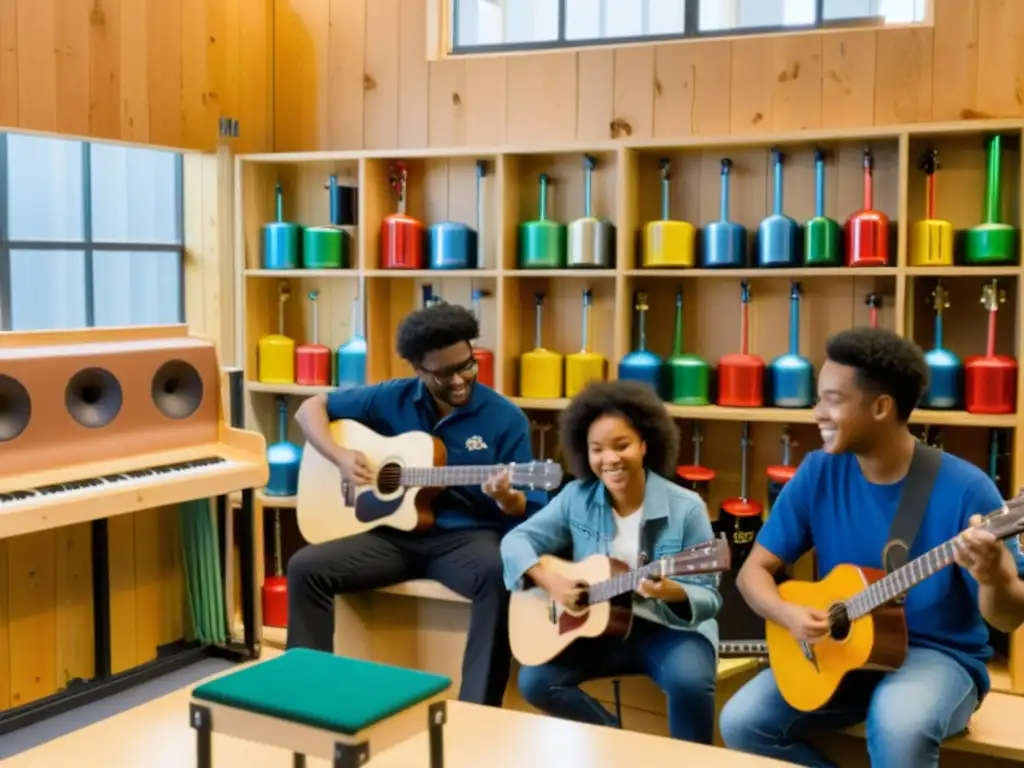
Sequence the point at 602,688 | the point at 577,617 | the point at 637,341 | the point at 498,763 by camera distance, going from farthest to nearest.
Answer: the point at 637,341 → the point at 602,688 → the point at 577,617 → the point at 498,763

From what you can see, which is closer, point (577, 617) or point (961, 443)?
point (577, 617)

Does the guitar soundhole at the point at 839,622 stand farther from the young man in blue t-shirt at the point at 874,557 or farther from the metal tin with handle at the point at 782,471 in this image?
the metal tin with handle at the point at 782,471

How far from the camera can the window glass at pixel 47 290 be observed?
394cm

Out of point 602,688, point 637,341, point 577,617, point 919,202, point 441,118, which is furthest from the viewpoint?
point 441,118

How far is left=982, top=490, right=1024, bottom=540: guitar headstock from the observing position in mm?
2049

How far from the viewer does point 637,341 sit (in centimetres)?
407

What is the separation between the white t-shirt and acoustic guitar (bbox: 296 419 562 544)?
37 centimetres

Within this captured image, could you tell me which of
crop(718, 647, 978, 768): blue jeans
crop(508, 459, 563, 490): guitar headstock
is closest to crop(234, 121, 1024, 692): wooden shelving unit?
crop(508, 459, 563, 490): guitar headstock

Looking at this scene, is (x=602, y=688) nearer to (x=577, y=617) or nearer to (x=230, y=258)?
(x=577, y=617)

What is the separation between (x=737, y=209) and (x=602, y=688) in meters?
1.63

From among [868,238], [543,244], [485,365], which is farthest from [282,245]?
[868,238]

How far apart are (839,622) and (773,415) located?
1.34m

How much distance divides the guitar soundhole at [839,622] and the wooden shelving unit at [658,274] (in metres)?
1.26

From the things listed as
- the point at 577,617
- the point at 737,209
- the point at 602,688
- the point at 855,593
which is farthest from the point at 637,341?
the point at 855,593
